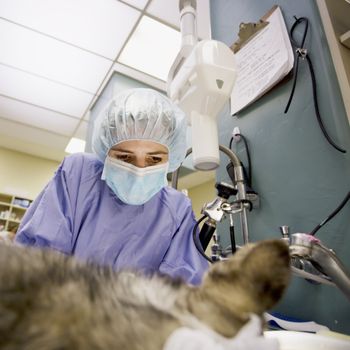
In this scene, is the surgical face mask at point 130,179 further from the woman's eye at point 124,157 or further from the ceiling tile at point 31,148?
the ceiling tile at point 31,148

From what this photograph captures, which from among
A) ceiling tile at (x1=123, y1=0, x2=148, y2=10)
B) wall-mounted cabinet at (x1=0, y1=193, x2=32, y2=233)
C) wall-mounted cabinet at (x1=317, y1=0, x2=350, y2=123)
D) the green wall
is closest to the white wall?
wall-mounted cabinet at (x1=0, y1=193, x2=32, y2=233)

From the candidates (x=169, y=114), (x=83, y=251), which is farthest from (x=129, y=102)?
(x=83, y=251)

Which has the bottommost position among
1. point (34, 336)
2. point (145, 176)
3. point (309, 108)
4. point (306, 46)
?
point (34, 336)

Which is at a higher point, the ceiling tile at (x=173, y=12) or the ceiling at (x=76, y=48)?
the ceiling at (x=76, y=48)

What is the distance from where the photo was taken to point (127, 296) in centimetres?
25

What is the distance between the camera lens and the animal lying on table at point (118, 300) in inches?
8.4

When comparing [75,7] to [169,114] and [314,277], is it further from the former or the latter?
[314,277]

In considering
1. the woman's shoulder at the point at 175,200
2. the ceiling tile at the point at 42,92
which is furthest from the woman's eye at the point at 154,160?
the ceiling tile at the point at 42,92

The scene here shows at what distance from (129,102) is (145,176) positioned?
0.26m

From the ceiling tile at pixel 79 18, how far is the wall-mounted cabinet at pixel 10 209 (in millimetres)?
3096

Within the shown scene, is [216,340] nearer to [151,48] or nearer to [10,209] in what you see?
[151,48]

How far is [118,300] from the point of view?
243 millimetres

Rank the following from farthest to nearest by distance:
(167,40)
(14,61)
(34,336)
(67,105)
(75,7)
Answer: (67,105)
(14,61)
(167,40)
(75,7)
(34,336)

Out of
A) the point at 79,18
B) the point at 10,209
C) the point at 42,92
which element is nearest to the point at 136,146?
the point at 79,18
